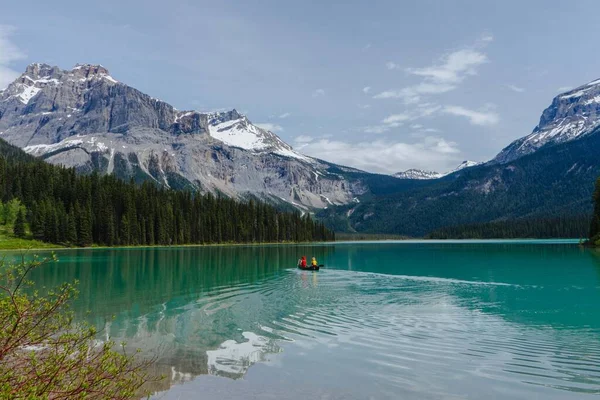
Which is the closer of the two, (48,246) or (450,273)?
(450,273)

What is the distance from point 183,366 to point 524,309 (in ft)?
93.2

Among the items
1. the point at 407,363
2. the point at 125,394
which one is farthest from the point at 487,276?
the point at 125,394

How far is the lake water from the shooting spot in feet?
60.5

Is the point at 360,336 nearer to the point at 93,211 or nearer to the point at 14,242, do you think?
the point at 14,242

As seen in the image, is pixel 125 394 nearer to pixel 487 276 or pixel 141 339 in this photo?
pixel 141 339

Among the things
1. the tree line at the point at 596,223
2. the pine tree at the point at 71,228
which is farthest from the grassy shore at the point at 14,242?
the tree line at the point at 596,223

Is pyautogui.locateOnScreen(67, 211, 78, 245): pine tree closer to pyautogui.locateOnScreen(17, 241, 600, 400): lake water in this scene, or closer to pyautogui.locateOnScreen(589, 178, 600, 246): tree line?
pyautogui.locateOnScreen(17, 241, 600, 400): lake water

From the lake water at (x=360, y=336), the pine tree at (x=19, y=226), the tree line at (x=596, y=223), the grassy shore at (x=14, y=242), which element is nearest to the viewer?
the lake water at (x=360, y=336)

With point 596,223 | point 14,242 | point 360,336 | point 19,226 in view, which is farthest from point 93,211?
point 596,223

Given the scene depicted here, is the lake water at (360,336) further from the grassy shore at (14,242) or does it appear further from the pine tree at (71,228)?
the pine tree at (71,228)

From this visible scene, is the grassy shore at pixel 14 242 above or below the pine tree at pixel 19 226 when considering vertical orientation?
below

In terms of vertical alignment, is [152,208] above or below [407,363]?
above

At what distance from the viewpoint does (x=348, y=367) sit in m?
21.1

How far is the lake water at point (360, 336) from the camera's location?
727 inches
